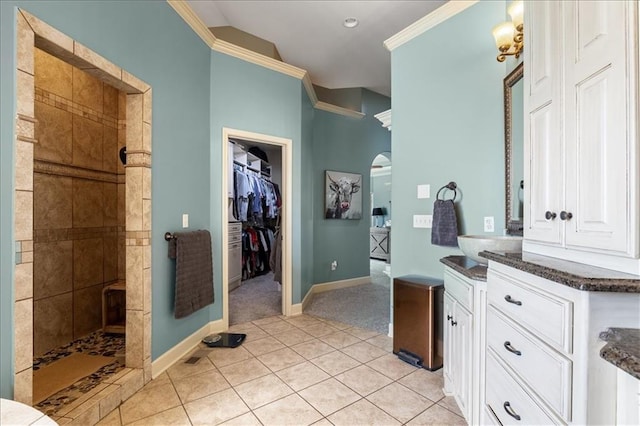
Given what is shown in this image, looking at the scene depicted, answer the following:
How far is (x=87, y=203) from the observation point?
2879 mm

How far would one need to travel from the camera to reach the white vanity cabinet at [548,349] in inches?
31.7

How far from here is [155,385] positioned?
2150 millimetres

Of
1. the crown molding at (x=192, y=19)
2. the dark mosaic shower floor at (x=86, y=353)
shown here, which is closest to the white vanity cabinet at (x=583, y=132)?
the crown molding at (x=192, y=19)

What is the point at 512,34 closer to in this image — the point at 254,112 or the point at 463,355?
the point at 463,355

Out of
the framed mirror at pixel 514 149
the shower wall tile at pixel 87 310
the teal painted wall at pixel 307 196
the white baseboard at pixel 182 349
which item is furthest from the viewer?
the teal painted wall at pixel 307 196

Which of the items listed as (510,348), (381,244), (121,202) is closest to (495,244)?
(510,348)

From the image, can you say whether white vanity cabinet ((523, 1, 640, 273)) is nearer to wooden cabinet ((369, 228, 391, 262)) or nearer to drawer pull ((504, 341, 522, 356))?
drawer pull ((504, 341, 522, 356))

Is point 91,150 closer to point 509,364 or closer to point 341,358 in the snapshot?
point 341,358

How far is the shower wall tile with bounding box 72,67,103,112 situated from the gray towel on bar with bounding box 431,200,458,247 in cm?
324

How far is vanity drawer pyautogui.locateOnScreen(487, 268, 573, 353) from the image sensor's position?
89 centimetres

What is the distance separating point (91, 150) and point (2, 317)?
83.2 inches

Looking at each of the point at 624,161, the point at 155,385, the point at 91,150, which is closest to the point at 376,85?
the point at 91,150

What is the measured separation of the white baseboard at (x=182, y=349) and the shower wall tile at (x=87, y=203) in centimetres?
147

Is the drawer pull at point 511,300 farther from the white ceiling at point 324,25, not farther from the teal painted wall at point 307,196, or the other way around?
the white ceiling at point 324,25
